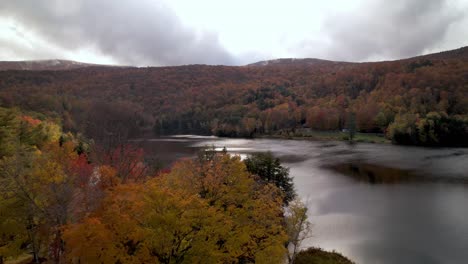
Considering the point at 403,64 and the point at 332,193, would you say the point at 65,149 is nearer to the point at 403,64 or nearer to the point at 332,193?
the point at 332,193

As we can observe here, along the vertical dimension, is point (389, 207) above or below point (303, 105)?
below

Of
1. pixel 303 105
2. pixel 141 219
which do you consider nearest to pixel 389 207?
pixel 141 219

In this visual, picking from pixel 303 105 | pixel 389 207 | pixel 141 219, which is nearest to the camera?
pixel 141 219

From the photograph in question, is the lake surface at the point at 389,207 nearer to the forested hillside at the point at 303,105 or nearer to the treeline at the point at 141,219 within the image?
the treeline at the point at 141,219

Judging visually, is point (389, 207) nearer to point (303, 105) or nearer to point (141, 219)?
point (141, 219)

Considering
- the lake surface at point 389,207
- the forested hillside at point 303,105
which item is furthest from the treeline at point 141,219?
the forested hillside at point 303,105

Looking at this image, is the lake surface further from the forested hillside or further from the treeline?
the forested hillside

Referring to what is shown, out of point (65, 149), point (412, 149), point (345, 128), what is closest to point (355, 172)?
point (412, 149)

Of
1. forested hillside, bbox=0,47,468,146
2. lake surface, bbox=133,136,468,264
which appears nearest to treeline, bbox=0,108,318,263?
lake surface, bbox=133,136,468,264
